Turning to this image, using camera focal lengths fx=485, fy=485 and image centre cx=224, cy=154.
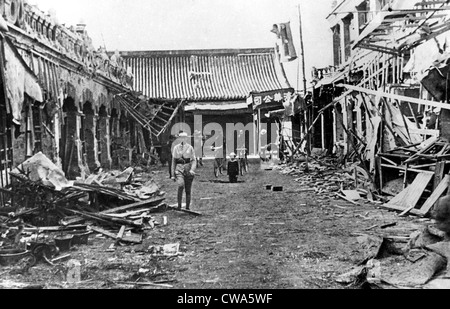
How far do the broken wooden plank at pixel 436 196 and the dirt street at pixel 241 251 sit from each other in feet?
0.94

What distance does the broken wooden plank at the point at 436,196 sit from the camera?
26.9 feet

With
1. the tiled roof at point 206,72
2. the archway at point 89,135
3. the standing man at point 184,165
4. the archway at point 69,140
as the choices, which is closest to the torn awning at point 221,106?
the tiled roof at point 206,72

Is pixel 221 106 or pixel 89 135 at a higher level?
pixel 221 106

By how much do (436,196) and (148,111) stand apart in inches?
596

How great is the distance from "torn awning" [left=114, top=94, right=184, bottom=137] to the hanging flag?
5006 millimetres

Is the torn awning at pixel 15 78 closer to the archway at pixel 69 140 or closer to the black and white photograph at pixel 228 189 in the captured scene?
the black and white photograph at pixel 228 189

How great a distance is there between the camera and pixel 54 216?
Result: 7754 mm

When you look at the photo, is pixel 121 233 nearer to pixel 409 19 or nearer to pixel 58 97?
pixel 58 97

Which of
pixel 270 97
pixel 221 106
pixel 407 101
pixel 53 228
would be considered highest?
pixel 270 97

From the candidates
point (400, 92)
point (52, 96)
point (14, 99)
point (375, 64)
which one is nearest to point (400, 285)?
point (14, 99)

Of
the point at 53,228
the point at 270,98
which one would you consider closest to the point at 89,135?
the point at 53,228

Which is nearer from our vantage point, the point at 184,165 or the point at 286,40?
the point at 184,165

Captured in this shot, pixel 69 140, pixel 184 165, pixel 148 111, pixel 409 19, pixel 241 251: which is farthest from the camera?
pixel 148 111

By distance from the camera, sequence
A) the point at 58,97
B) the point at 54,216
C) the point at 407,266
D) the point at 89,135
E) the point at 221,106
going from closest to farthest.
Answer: the point at 407,266 < the point at 54,216 < the point at 58,97 < the point at 89,135 < the point at 221,106
